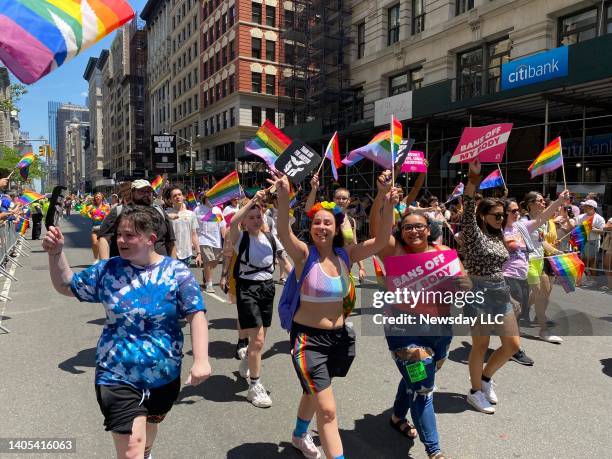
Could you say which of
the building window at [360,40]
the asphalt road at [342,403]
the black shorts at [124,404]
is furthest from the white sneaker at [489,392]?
the building window at [360,40]

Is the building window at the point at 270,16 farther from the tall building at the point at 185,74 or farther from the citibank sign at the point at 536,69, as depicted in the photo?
the citibank sign at the point at 536,69

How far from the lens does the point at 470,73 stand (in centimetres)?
1892

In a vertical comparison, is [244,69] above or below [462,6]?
above

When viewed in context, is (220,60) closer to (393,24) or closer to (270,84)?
(270,84)

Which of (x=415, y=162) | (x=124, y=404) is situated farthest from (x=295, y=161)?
(x=415, y=162)

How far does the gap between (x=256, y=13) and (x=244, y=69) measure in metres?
5.12

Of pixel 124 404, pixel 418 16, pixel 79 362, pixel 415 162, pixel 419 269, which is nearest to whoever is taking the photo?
pixel 124 404

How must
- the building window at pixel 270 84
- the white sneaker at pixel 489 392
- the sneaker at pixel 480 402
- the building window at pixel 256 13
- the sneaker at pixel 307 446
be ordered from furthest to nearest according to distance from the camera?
the building window at pixel 270 84 → the building window at pixel 256 13 → the white sneaker at pixel 489 392 → the sneaker at pixel 480 402 → the sneaker at pixel 307 446

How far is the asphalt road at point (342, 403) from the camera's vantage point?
3.45m

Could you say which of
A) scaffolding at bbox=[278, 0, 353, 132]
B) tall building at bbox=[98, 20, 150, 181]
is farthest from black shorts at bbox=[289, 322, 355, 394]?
tall building at bbox=[98, 20, 150, 181]

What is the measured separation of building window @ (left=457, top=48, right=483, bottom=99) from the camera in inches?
748

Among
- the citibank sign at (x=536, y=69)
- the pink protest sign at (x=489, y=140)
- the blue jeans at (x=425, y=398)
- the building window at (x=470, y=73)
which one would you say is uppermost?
the building window at (x=470, y=73)

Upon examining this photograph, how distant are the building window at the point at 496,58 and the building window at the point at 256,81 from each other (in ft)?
83.2

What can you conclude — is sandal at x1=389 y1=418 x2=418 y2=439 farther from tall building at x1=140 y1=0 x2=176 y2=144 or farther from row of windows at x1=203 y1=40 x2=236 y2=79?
tall building at x1=140 y1=0 x2=176 y2=144
